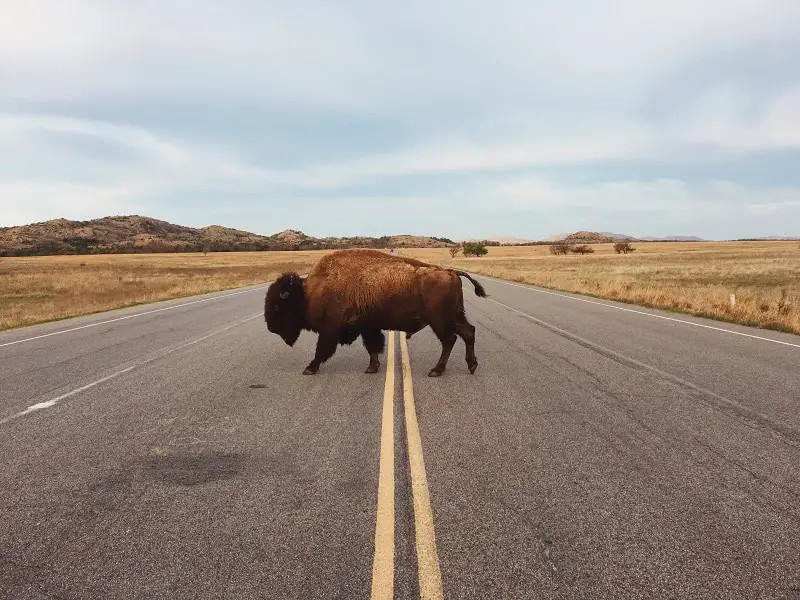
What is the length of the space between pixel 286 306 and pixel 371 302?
4.91 feet

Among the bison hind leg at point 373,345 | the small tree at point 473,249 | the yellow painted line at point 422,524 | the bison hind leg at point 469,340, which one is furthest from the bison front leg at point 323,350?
the small tree at point 473,249

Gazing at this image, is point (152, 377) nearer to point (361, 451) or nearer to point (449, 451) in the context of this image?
point (361, 451)

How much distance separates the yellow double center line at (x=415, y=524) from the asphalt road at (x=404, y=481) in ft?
0.05

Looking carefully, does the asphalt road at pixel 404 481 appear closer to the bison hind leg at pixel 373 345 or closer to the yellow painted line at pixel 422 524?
the yellow painted line at pixel 422 524

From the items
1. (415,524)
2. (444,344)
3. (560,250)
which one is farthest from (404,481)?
(560,250)

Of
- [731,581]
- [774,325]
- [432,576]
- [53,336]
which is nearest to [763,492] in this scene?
[731,581]

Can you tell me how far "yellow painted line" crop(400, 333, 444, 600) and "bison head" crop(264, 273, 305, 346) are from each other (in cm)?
343

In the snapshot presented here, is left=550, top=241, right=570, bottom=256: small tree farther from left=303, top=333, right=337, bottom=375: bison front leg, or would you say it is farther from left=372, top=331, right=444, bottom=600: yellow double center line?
left=372, top=331, right=444, bottom=600: yellow double center line

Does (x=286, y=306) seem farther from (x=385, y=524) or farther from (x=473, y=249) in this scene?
(x=473, y=249)

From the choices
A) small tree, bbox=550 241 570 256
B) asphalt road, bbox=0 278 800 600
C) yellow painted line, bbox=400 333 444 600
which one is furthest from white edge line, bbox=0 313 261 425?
small tree, bbox=550 241 570 256

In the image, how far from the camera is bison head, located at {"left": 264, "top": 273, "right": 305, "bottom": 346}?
8.02 m

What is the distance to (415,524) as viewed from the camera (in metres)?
3.20

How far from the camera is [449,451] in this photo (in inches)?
175

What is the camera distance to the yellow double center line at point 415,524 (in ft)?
8.53
